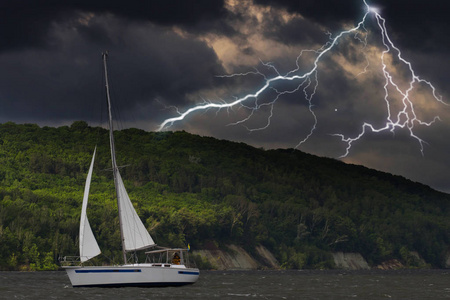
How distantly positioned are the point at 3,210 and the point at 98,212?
90.8 ft

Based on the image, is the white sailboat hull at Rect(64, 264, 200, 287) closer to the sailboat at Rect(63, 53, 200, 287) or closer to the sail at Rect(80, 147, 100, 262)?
the sailboat at Rect(63, 53, 200, 287)

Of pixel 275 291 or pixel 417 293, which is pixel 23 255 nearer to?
pixel 275 291

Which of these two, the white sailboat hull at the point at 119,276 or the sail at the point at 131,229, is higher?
the sail at the point at 131,229

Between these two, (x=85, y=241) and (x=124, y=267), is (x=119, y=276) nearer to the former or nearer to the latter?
(x=124, y=267)

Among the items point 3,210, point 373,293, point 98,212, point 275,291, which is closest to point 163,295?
point 275,291

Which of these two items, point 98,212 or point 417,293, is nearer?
point 417,293

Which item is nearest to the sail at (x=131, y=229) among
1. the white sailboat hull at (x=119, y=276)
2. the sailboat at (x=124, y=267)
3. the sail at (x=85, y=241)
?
the sailboat at (x=124, y=267)

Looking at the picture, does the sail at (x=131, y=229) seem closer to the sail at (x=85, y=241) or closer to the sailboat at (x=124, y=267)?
the sailboat at (x=124, y=267)

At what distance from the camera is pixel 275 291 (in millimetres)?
89750

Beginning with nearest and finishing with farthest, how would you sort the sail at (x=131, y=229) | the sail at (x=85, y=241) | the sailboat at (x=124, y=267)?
the sail at (x=85, y=241) < the sailboat at (x=124, y=267) < the sail at (x=131, y=229)

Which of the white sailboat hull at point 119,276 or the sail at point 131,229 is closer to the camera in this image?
the white sailboat hull at point 119,276

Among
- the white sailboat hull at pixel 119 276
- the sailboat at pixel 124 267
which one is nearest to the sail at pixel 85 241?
the sailboat at pixel 124 267

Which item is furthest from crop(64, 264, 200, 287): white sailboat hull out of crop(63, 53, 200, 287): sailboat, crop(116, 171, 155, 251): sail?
crop(116, 171, 155, 251): sail

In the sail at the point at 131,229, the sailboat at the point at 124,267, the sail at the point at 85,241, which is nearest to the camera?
the sail at the point at 85,241
